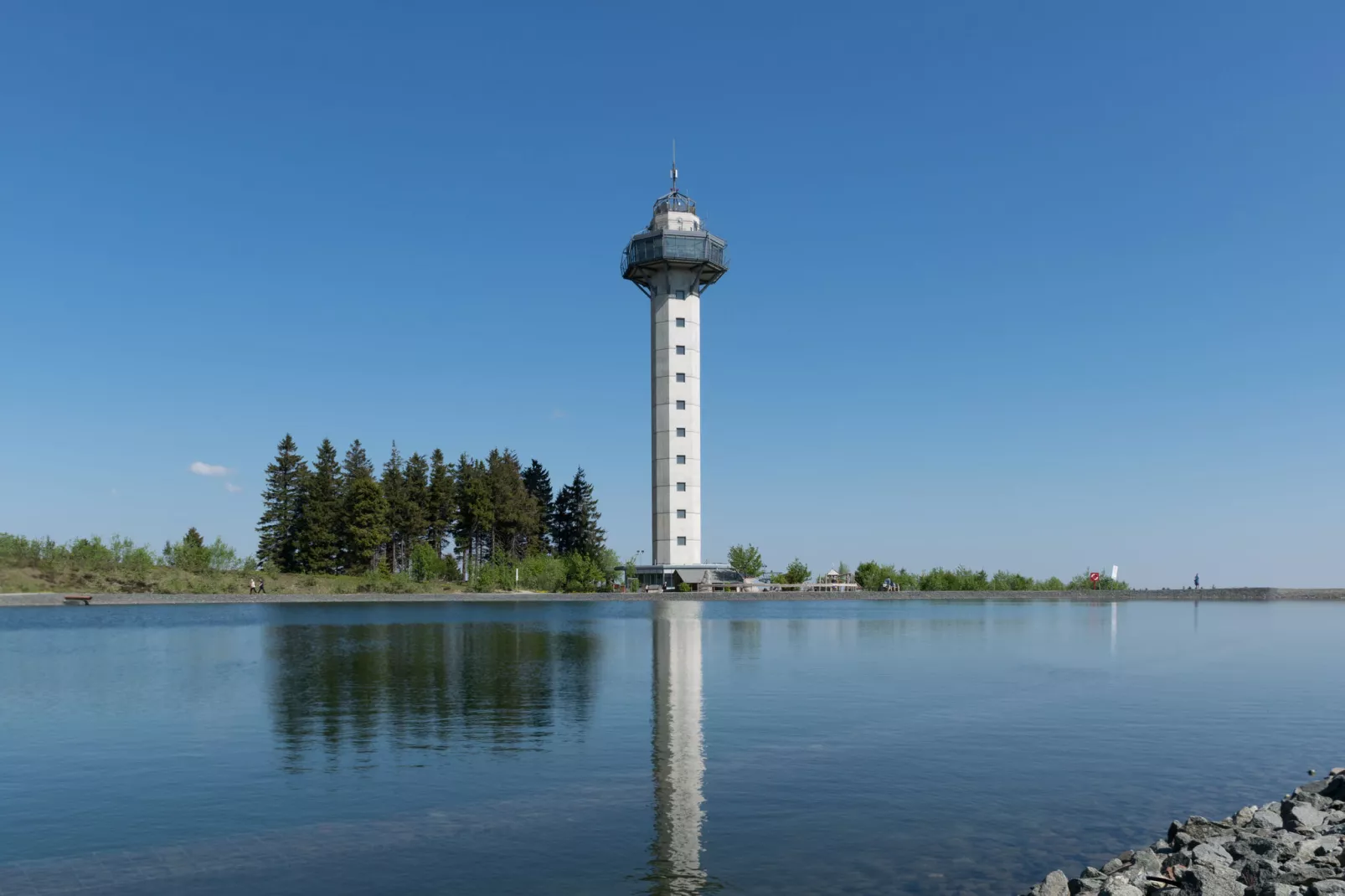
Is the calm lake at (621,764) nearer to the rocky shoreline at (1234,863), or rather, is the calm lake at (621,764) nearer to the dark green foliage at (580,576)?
the rocky shoreline at (1234,863)

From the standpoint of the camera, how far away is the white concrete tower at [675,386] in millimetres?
130250

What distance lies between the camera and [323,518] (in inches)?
4820

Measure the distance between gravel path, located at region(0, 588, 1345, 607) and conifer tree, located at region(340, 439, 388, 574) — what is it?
13157 millimetres

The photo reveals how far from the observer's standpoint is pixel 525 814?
1526cm

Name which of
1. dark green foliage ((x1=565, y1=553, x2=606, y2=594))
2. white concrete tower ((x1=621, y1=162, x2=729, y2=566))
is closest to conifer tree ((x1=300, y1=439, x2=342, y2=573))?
dark green foliage ((x1=565, y1=553, x2=606, y2=594))

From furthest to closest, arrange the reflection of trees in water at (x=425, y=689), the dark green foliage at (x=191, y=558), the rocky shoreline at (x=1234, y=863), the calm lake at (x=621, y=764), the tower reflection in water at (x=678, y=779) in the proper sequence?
the dark green foliage at (x=191, y=558), the reflection of trees in water at (x=425, y=689), the calm lake at (x=621, y=764), the tower reflection in water at (x=678, y=779), the rocky shoreline at (x=1234, y=863)

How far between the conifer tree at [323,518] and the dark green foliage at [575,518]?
38.6m

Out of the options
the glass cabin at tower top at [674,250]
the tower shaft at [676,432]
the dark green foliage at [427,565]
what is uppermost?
the glass cabin at tower top at [674,250]

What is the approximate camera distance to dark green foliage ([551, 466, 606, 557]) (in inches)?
6048

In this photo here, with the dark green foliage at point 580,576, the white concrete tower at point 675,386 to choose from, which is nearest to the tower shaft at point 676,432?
the white concrete tower at point 675,386

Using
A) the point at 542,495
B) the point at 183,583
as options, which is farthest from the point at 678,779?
the point at 542,495

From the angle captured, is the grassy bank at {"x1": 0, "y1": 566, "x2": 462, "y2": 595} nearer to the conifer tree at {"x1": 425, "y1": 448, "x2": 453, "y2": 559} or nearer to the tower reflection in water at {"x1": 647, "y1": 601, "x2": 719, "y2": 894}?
the conifer tree at {"x1": 425, "y1": 448, "x2": 453, "y2": 559}

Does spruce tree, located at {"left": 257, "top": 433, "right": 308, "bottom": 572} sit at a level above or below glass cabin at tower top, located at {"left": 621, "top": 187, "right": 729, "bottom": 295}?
below

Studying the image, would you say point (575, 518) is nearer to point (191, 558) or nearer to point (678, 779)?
point (191, 558)
